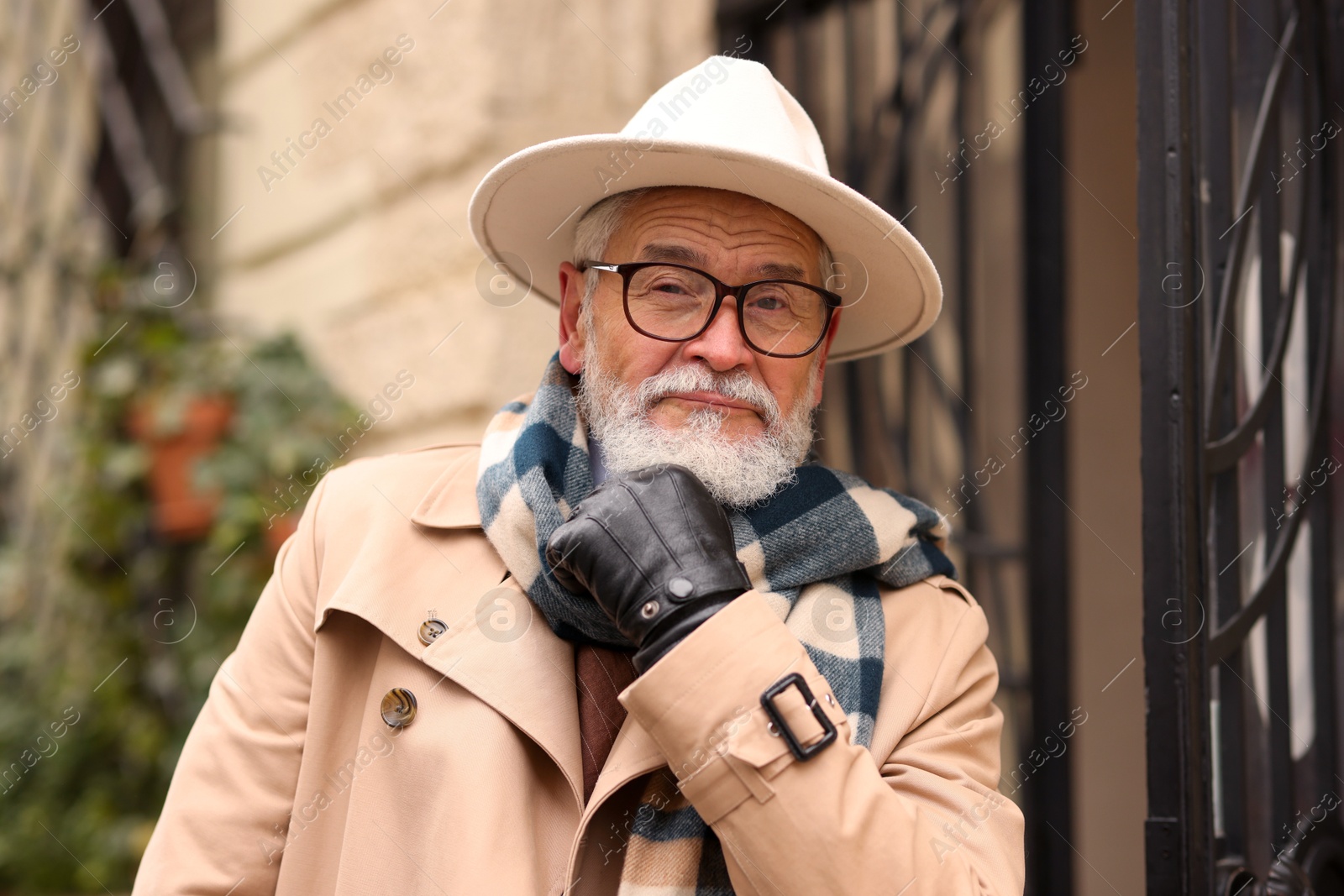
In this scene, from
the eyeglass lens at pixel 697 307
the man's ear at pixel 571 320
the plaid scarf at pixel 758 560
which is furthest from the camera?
the man's ear at pixel 571 320

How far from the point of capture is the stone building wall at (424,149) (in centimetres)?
318

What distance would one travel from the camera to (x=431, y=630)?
175cm

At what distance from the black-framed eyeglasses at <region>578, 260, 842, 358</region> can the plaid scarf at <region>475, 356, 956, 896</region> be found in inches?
8.7

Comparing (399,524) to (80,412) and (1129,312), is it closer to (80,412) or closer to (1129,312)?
(80,412)

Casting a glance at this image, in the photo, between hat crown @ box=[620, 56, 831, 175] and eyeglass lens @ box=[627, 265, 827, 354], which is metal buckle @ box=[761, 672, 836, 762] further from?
hat crown @ box=[620, 56, 831, 175]

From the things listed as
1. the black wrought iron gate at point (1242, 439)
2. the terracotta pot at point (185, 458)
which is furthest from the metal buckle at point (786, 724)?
the terracotta pot at point (185, 458)

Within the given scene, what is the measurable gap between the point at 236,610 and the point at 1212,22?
306 centimetres

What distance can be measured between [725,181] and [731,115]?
12cm

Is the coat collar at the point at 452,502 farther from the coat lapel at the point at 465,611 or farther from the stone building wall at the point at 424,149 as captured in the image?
the stone building wall at the point at 424,149

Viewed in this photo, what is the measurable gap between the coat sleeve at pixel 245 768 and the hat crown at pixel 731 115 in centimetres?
88

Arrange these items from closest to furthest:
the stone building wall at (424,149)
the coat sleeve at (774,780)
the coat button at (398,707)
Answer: the coat sleeve at (774,780) → the coat button at (398,707) → the stone building wall at (424,149)

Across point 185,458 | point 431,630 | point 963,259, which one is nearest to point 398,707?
point 431,630

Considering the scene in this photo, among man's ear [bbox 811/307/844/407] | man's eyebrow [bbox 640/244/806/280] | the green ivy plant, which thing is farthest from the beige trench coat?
the green ivy plant

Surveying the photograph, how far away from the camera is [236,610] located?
3.65m
